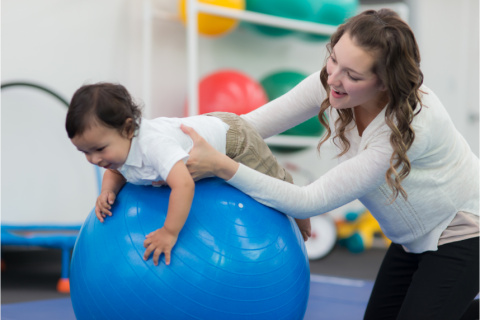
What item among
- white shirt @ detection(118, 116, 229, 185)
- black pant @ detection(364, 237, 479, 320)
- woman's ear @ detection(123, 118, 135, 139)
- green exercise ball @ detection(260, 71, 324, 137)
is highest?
woman's ear @ detection(123, 118, 135, 139)

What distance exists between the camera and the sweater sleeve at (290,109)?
4.89 feet

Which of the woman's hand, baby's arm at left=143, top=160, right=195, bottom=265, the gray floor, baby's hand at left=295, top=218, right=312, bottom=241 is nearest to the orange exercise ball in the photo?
the gray floor

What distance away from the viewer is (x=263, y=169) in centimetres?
146

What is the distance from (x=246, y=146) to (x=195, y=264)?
41cm

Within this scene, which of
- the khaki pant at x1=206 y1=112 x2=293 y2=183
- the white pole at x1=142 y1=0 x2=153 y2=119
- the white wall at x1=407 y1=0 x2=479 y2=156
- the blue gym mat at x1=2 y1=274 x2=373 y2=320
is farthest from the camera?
the white wall at x1=407 y1=0 x2=479 y2=156

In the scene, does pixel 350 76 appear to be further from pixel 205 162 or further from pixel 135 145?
pixel 135 145

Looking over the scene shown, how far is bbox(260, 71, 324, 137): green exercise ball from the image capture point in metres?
3.67

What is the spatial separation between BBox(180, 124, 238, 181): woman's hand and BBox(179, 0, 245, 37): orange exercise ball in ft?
7.37

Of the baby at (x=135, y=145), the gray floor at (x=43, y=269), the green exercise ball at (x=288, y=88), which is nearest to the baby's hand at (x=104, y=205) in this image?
the baby at (x=135, y=145)

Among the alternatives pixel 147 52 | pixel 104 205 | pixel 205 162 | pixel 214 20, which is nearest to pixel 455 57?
pixel 214 20

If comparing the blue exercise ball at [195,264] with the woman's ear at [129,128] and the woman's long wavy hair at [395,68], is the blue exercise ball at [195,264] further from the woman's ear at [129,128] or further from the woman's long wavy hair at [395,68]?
the woman's long wavy hair at [395,68]

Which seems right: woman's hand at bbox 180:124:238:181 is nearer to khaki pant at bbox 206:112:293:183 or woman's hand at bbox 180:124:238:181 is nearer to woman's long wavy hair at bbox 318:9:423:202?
khaki pant at bbox 206:112:293:183

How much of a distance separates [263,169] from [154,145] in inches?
15.2

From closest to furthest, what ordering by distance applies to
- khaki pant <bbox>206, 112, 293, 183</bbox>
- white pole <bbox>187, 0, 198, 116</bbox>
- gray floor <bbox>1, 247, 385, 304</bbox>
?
khaki pant <bbox>206, 112, 293, 183</bbox> < gray floor <bbox>1, 247, 385, 304</bbox> < white pole <bbox>187, 0, 198, 116</bbox>
